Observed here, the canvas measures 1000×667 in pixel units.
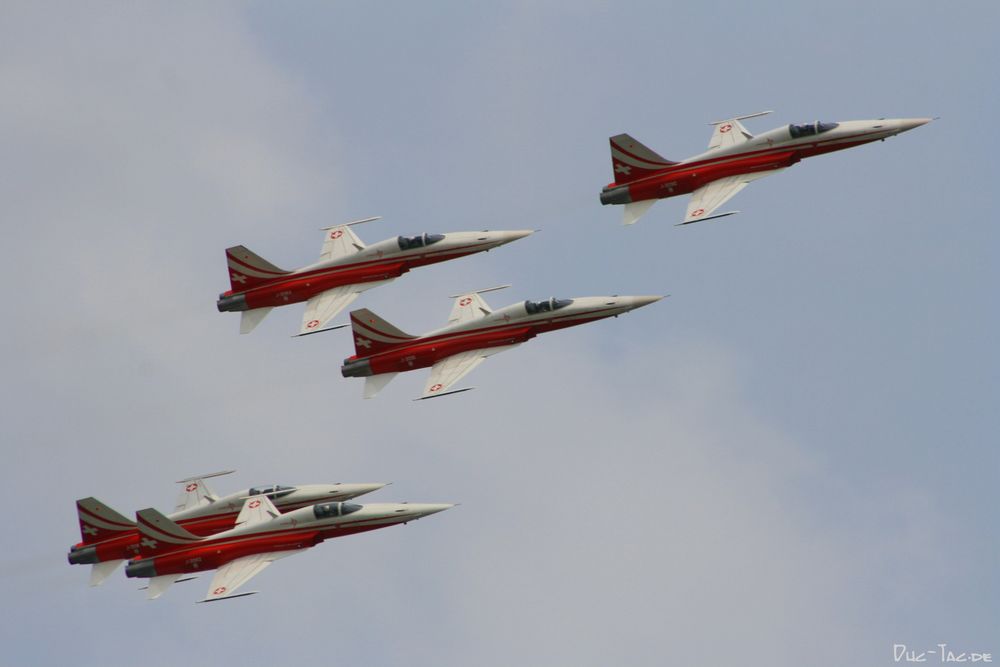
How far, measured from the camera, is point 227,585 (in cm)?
9281

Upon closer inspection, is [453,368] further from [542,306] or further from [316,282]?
[316,282]

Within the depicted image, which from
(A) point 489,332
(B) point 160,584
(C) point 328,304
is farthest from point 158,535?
(A) point 489,332

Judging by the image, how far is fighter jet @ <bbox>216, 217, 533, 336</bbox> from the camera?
4158 inches

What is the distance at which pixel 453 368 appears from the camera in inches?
3962

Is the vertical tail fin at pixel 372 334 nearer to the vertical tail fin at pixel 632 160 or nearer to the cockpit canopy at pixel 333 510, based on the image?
the cockpit canopy at pixel 333 510

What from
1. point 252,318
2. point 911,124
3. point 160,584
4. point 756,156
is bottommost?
point 160,584

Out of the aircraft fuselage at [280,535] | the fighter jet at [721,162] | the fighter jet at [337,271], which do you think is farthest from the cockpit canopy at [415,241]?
the aircraft fuselage at [280,535]

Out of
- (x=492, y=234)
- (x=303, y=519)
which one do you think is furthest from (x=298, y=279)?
(x=303, y=519)

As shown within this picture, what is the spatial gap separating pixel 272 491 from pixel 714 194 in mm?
25535

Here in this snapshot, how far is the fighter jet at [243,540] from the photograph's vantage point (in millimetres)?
93438

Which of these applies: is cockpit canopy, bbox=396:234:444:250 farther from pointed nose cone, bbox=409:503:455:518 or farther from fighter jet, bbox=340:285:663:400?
pointed nose cone, bbox=409:503:455:518

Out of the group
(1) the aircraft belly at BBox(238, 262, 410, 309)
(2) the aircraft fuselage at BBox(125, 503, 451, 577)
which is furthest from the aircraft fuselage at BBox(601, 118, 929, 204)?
(2) the aircraft fuselage at BBox(125, 503, 451, 577)

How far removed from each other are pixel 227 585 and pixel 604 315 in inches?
870

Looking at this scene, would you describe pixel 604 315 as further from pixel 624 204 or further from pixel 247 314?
pixel 247 314
